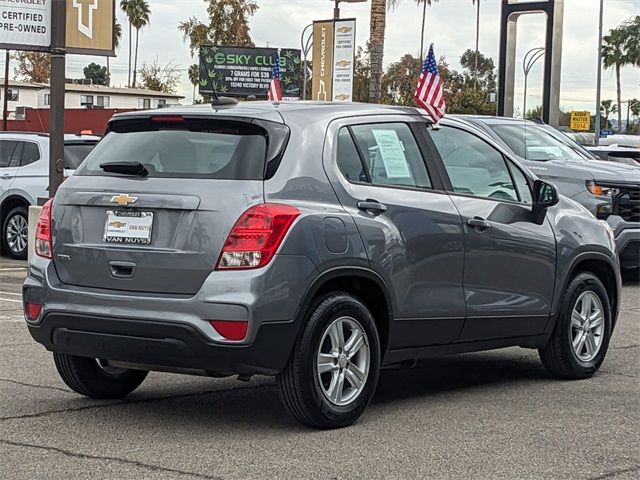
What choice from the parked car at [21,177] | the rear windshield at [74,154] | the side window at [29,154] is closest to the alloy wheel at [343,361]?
the rear windshield at [74,154]

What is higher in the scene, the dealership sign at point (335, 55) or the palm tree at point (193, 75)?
the palm tree at point (193, 75)

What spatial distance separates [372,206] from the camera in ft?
22.0

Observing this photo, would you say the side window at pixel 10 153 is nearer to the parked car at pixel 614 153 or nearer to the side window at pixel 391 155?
the parked car at pixel 614 153

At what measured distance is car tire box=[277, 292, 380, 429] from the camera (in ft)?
20.5

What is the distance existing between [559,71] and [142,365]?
18.6 m

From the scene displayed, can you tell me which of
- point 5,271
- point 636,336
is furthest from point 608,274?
point 5,271

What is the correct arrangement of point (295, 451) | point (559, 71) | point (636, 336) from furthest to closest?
point (559, 71) < point (636, 336) < point (295, 451)

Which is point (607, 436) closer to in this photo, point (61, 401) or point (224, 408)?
point (224, 408)

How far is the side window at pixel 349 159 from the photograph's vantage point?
6723mm

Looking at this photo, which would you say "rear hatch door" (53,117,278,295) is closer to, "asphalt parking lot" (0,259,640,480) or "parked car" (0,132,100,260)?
"asphalt parking lot" (0,259,640,480)

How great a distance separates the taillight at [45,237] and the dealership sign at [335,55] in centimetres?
2426

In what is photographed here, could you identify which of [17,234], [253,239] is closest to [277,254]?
[253,239]

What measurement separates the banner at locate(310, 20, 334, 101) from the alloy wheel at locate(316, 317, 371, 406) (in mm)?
25290

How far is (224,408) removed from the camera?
23.4ft
